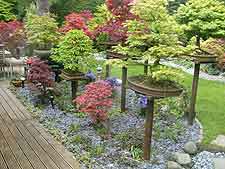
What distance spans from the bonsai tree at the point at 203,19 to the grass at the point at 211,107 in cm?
151

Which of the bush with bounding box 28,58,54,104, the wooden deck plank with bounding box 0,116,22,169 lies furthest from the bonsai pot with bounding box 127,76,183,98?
the bush with bounding box 28,58,54,104

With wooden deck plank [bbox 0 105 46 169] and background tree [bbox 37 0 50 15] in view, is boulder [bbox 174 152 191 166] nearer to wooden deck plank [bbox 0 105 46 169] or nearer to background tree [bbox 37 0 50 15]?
wooden deck plank [bbox 0 105 46 169]

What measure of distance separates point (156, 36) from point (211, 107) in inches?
122

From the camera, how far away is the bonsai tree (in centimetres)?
598

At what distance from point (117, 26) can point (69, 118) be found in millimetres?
2128

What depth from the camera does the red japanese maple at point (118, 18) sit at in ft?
23.2

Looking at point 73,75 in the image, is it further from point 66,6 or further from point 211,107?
point 66,6

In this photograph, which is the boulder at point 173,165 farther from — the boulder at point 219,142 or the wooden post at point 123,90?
the wooden post at point 123,90

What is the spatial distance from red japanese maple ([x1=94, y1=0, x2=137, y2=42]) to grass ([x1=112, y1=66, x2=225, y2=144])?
2.04 metres

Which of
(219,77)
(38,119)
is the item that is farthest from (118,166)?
(219,77)

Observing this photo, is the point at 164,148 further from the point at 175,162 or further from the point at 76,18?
the point at 76,18

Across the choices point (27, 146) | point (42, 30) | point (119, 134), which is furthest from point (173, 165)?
point (42, 30)

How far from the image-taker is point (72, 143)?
18.2ft

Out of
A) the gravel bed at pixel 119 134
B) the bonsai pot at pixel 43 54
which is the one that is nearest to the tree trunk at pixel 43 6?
the bonsai pot at pixel 43 54
